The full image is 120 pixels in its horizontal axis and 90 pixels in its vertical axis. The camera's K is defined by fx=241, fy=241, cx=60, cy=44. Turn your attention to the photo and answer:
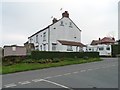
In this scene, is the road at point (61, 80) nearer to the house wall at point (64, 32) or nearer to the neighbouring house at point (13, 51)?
the neighbouring house at point (13, 51)

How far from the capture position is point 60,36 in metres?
54.7

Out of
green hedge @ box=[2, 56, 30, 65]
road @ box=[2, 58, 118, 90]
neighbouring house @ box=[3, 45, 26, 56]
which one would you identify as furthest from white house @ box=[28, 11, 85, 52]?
road @ box=[2, 58, 118, 90]

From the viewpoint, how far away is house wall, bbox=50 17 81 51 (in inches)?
2111

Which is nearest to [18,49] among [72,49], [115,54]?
[72,49]

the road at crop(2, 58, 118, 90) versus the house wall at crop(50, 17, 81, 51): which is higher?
the house wall at crop(50, 17, 81, 51)

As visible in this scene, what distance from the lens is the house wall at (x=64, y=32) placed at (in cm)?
5362

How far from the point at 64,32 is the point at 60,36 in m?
1.69

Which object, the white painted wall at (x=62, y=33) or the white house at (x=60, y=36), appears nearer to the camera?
the white house at (x=60, y=36)

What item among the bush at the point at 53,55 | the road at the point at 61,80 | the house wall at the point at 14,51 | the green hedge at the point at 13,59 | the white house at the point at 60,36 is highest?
the white house at the point at 60,36

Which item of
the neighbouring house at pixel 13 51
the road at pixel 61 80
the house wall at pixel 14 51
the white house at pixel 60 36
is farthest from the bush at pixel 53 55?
the road at pixel 61 80

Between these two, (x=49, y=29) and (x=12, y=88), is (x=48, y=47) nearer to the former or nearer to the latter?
(x=49, y=29)

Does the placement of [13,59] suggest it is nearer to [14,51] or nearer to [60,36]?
[14,51]

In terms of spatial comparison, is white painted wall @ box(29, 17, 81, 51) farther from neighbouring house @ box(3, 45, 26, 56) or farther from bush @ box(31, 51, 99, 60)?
neighbouring house @ box(3, 45, 26, 56)

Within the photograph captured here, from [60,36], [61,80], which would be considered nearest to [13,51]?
[60,36]
